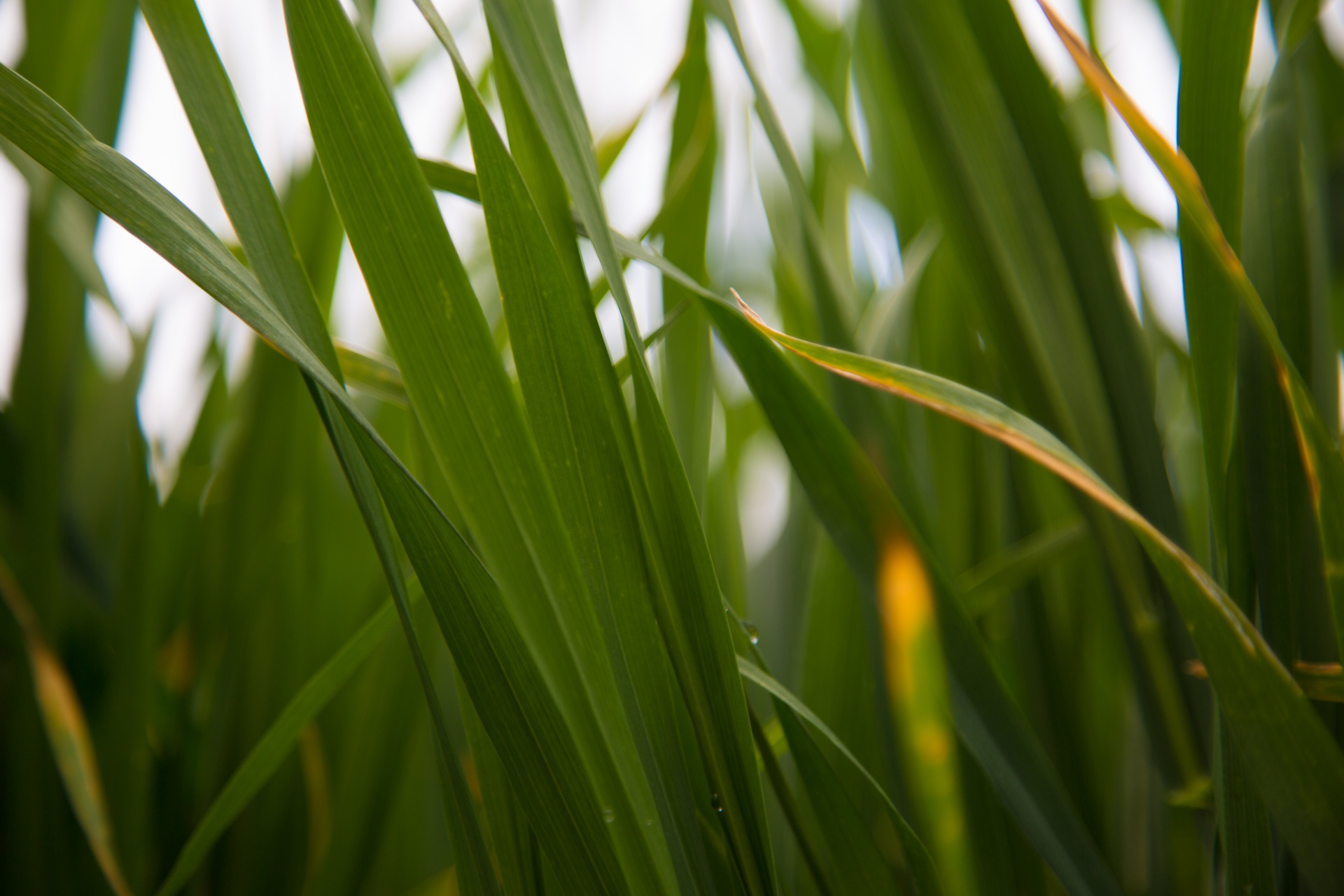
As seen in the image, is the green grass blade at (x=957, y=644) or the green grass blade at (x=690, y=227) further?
the green grass blade at (x=690, y=227)

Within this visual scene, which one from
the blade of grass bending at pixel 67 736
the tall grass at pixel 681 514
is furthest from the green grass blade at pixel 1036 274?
the blade of grass bending at pixel 67 736

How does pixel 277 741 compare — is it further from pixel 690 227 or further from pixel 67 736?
pixel 690 227

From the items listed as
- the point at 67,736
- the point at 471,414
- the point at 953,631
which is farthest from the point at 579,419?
the point at 67,736

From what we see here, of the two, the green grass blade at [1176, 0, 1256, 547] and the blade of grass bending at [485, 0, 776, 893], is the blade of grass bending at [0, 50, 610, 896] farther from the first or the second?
the green grass blade at [1176, 0, 1256, 547]

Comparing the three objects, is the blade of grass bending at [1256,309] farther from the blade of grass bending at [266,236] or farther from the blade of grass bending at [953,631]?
the blade of grass bending at [266,236]

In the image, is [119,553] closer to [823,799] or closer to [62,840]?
[62,840]

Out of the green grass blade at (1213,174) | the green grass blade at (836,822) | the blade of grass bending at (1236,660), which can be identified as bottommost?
the green grass blade at (836,822)

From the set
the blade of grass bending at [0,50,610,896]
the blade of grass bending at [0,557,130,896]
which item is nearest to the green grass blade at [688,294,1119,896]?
the blade of grass bending at [0,50,610,896]
